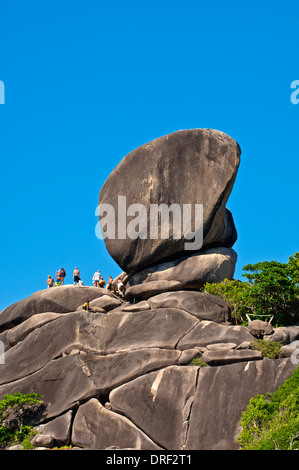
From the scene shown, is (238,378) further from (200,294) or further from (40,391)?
(40,391)

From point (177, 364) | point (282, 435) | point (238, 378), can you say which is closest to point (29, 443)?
point (177, 364)

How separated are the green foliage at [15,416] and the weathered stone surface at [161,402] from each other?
3.62m

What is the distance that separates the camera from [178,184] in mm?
35500

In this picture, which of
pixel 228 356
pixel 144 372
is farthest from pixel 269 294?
pixel 144 372

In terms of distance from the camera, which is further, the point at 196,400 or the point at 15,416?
the point at 15,416

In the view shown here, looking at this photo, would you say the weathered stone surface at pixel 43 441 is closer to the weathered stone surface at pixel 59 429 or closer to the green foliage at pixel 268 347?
the weathered stone surface at pixel 59 429

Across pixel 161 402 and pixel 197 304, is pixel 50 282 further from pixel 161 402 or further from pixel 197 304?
pixel 161 402

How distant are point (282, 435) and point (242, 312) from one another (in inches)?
439

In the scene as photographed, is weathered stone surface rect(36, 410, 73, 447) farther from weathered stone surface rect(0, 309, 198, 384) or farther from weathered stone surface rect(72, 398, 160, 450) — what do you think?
weathered stone surface rect(0, 309, 198, 384)

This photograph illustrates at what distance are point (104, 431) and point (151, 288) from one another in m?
9.08

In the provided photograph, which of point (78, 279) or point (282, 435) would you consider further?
point (78, 279)

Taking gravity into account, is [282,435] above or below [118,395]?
below

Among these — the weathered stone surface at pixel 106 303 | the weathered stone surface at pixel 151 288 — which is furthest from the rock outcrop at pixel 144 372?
the weathered stone surface at pixel 151 288

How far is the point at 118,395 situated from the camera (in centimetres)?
2808
